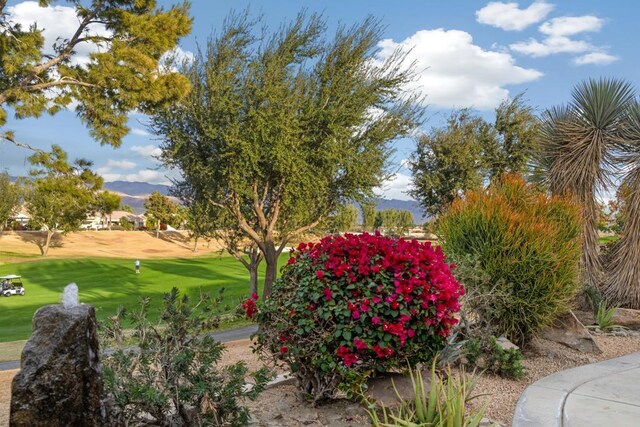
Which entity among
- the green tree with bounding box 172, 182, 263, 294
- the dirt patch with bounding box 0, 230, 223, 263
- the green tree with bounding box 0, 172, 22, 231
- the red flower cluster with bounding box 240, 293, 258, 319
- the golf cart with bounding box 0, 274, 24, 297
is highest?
the green tree with bounding box 0, 172, 22, 231

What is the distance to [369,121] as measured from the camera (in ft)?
57.5

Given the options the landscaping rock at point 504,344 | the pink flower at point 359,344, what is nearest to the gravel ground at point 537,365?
the landscaping rock at point 504,344

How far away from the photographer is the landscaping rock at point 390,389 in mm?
5133

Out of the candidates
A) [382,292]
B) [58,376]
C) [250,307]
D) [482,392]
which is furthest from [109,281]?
[58,376]

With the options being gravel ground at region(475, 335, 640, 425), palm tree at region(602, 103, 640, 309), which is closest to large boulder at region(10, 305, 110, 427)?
gravel ground at region(475, 335, 640, 425)

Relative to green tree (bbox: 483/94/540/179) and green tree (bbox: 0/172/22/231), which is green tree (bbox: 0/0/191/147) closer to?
green tree (bbox: 483/94/540/179)

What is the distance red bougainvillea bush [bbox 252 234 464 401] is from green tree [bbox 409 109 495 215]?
72.1 feet

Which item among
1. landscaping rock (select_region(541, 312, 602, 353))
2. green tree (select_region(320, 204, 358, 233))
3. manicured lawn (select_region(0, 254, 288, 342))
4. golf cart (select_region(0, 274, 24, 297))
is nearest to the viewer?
landscaping rock (select_region(541, 312, 602, 353))

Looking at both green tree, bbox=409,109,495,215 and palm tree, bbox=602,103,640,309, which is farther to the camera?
green tree, bbox=409,109,495,215

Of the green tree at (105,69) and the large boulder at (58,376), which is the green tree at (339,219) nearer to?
the green tree at (105,69)

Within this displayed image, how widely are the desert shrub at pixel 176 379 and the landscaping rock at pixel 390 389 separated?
126cm

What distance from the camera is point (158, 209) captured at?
77375mm

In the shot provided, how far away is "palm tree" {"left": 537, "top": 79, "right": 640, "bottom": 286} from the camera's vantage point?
1350 cm

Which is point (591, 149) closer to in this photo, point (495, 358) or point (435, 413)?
point (495, 358)
